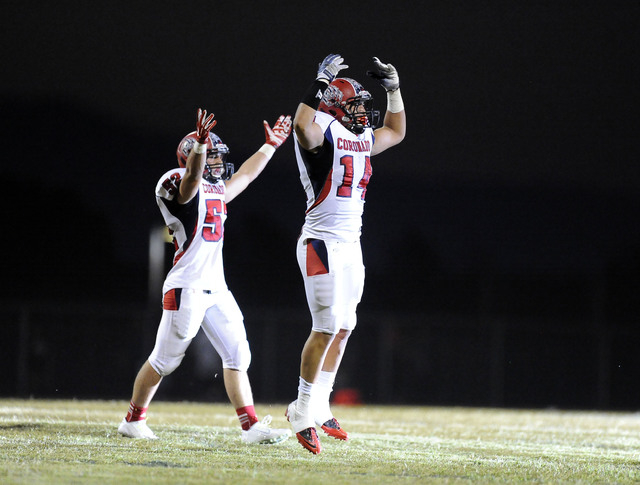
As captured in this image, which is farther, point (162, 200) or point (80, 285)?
point (80, 285)

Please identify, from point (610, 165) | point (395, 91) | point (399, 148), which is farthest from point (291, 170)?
point (395, 91)

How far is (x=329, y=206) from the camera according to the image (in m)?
6.03

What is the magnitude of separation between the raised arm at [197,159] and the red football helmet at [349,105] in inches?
31.8

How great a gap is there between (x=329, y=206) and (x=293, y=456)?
1652mm

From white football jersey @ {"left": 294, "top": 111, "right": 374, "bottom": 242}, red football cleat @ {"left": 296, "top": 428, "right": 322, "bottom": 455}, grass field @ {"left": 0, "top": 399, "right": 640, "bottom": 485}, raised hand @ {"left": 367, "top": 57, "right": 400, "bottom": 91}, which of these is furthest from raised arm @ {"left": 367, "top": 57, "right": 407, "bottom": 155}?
grass field @ {"left": 0, "top": 399, "right": 640, "bottom": 485}

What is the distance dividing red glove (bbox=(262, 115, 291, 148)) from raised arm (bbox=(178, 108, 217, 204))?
1191 mm

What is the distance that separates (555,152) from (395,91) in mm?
13234

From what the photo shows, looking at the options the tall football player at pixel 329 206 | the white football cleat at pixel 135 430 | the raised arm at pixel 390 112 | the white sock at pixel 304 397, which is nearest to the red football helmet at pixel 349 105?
the tall football player at pixel 329 206

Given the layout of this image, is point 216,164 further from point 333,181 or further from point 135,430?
point 135,430

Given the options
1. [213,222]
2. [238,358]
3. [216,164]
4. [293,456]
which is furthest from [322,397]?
[216,164]

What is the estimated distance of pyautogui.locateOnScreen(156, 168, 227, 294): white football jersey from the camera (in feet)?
21.1

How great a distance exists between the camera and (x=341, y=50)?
1538 cm

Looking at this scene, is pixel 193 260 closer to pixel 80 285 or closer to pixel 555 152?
pixel 555 152

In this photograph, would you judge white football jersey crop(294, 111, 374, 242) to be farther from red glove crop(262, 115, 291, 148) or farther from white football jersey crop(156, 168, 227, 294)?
red glove crop(262, 115, 291, 148)
